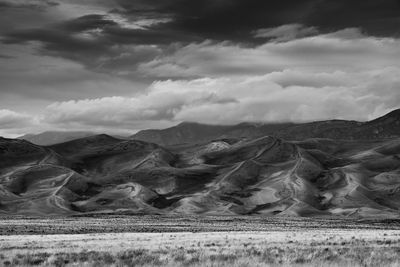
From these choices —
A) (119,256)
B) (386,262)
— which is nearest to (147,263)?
(119,256)

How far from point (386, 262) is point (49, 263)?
52.0 ft

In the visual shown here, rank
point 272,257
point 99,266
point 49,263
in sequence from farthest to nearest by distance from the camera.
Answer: point 272,257, point 49,263, point 99,266

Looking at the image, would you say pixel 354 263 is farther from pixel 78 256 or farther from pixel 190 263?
pixel 78 256

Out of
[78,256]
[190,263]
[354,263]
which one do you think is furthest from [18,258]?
[354,263]

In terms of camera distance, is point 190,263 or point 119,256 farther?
point 119,256

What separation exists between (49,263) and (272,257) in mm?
11184

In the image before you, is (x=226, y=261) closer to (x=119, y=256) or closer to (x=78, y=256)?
(x=119, y=256)

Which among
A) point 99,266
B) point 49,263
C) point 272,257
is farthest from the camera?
point 272,257

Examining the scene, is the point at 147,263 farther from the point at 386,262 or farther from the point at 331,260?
the point at 386,262

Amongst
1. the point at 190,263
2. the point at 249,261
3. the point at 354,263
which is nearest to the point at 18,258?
the point at 190,263

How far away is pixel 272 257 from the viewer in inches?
1225

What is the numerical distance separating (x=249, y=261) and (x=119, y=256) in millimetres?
7737

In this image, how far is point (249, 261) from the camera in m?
28.1

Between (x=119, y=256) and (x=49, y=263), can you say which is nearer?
(x=49, y=263)
